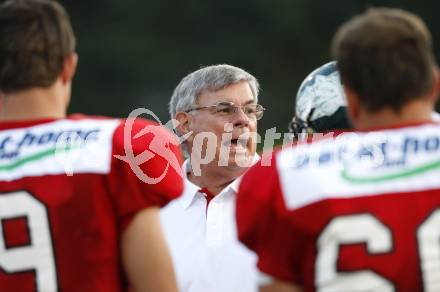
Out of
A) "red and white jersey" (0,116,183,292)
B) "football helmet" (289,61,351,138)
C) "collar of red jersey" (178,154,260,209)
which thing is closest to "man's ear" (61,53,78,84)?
"red and white jersey" (0,116,183,292)

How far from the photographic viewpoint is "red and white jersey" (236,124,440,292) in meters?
2.55

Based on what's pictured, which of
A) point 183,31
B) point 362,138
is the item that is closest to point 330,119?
point 362,138

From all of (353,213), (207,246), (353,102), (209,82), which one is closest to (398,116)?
(353,102)

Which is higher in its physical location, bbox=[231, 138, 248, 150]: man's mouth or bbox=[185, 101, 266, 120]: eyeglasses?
bbox=[185, 101, 266, 120]: eyeglasses

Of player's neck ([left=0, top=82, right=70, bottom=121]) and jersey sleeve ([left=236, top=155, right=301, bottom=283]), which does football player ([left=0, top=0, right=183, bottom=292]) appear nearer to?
player's neck ([left=0, top=82, right=70, bottom=121])

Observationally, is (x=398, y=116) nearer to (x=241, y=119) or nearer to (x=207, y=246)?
(x=207, y=246)

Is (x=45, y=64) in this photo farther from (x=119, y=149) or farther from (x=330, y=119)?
(x=330, y=119)

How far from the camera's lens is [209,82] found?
4410 millimetres

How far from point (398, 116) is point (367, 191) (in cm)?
18

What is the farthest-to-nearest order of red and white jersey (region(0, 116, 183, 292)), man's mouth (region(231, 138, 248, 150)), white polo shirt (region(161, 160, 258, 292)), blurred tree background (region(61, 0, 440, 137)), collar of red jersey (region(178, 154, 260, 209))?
1. blurred tree background (region(61, 0, 440, 137))
2. man's mouth (region(231, 138, 248, 150))
3. collar of red jersey (region(178, 154, 260, 209))
4. white polo shirt (region(161, 160, 258, 292))
5. red and white jersey (region(0, 116, 183, 292))

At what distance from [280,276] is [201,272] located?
1.23 metres

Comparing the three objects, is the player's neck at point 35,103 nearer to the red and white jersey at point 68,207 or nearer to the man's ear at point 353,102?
the red and white jersey at point 68,207

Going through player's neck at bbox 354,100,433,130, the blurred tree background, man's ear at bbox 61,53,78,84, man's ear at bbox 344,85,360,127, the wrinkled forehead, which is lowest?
the blurred tree background

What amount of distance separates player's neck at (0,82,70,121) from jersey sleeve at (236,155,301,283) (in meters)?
0.53
